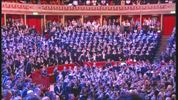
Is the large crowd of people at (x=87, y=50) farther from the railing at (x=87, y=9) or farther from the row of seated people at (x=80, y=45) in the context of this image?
the railing at (x=87, y=9)

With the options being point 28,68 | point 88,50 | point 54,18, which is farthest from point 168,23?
point 28,68

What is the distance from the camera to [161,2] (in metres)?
30.5

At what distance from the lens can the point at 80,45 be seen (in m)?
23.8

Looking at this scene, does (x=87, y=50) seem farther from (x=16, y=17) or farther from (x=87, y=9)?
(x=16, y=17)

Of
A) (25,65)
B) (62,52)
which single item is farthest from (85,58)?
(25,65)

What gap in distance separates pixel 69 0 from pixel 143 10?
591 centimetres

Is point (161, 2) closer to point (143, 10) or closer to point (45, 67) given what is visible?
point (143, 10)

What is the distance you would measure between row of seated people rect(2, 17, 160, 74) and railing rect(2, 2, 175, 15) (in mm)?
4560

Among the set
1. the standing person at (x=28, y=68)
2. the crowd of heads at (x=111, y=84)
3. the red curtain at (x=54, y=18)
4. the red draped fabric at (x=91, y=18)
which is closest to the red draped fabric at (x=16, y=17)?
the red curtain at (x=54, y=18)

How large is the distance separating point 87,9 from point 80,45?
28.2 feet

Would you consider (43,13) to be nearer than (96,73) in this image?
No

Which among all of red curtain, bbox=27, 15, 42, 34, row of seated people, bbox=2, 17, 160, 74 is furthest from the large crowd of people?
red curtain, bbox=27, 15, 42, 34

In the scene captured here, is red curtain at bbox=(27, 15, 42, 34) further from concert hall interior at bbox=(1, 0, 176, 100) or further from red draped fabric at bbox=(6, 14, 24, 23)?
red draped fabric at bbox=(6, 14, 24, 23)

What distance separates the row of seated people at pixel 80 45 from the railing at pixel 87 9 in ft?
15.0
